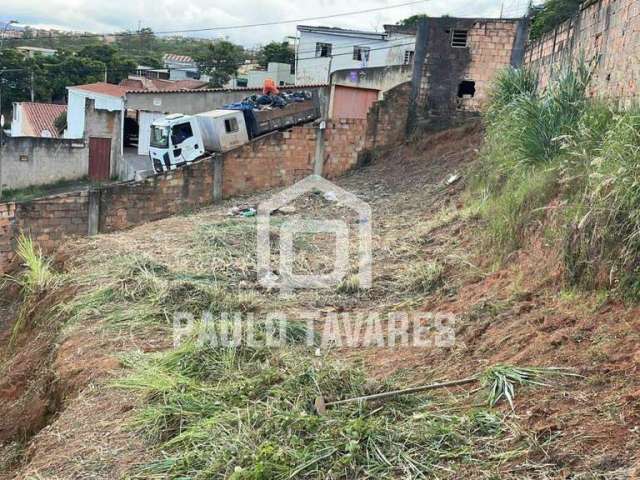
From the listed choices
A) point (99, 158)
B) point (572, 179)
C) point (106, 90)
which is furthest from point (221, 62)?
point (572, 179)

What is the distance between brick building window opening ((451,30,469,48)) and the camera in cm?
1460

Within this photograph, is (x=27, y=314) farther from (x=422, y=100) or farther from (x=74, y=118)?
(x=74, y=118)

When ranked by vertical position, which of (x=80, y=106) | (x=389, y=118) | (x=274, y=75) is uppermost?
(x=274, y=75)

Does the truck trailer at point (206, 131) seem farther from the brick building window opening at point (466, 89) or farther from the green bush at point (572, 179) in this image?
the green bush at point (572, 179)

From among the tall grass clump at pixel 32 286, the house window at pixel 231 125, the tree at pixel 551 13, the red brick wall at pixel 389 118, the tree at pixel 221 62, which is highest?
the tree at pixel 551 13

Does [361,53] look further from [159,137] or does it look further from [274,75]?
[159,137]

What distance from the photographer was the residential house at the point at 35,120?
92.4ft

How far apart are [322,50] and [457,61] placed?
51.9 feet

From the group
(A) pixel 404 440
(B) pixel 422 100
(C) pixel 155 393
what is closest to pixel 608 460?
(A) pixel 404 440

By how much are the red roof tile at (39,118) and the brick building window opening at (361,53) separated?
1485 centimetres

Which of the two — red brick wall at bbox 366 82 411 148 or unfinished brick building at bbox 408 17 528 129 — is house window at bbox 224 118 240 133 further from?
unfinished brick building at bbox 408 17 528 129

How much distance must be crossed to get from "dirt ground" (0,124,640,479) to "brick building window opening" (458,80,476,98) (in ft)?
23.0

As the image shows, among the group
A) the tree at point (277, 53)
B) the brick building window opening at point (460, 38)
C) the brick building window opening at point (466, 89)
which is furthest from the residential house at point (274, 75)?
the brick building window opening at point (466, 89)

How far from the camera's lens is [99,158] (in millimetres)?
22359
